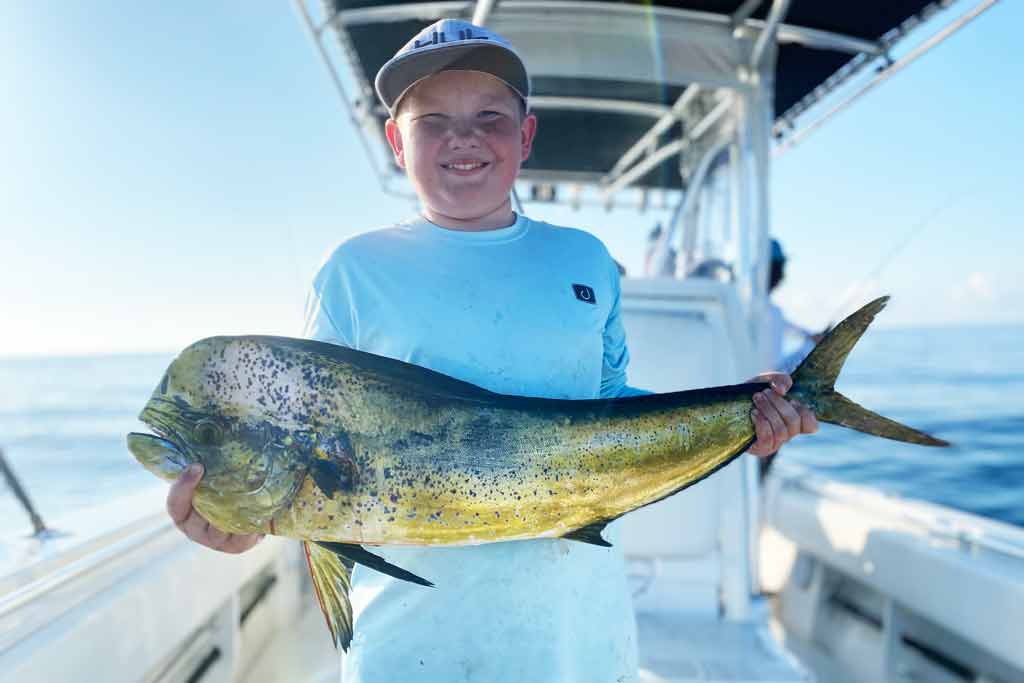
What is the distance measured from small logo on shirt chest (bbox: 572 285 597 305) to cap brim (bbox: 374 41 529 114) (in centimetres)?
48

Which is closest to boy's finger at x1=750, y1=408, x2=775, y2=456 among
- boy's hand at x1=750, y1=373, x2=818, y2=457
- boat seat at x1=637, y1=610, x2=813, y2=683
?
boy's hand at x1=750, y1=373, x2=818, y2=457

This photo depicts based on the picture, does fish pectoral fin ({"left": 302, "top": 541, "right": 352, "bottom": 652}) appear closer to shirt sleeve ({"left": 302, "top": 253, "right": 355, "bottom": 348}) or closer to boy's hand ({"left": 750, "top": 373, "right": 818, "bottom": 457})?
shirt sleeve ({"left": 302, "top": 253, "right": 355, "bottom": 348})

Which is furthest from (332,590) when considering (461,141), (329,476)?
(461,141)

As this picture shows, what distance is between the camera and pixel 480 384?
1476 millimetres

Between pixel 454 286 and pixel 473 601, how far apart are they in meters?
0.64

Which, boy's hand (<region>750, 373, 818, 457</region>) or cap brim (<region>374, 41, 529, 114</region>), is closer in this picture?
cap brim (<region>374, 41, 529, 114</region>)

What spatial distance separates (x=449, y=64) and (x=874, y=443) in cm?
1786

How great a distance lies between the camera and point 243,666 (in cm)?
359

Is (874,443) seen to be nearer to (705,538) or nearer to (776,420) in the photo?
(705,538)

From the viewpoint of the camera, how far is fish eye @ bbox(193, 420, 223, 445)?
1.25 m

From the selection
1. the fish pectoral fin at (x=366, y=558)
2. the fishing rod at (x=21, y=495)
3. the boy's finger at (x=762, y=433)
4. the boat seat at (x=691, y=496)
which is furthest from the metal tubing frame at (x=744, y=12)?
the fishing rod at (x=21, y=495)

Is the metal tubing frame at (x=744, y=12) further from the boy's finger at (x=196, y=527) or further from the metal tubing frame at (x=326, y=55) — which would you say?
the boy's finger at (x=196, y=527)

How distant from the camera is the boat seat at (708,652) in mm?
2963

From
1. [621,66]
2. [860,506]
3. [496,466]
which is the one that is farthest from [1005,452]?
[496,466]
